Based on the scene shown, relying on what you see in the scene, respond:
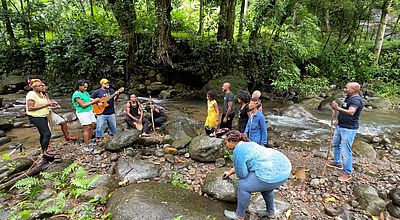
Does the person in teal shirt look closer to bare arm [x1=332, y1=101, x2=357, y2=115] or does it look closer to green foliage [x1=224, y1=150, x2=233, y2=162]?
green foliage [x1=224, y1=150, x2=233, y2=162]

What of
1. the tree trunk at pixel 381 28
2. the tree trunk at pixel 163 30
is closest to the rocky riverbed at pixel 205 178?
the tree trunk at pixel 163 30

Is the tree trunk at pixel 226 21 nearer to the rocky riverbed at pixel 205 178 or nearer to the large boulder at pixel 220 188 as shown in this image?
the rocky riverbed at pixel 205 178

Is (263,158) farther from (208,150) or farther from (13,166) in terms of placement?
(13,166)

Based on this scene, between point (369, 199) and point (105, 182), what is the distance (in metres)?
4.80

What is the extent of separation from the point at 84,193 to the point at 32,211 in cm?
78

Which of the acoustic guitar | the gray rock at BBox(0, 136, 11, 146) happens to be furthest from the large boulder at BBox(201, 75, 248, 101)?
the gray rock at BBox(0, 136, 11, 146)

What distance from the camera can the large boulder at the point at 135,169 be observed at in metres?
5.41

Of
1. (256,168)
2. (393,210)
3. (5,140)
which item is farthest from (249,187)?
(5,140)

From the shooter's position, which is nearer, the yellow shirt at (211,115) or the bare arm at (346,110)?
the bare arm at (346,110)

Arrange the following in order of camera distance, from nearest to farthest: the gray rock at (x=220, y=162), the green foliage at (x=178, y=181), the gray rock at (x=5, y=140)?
the green foliage at (x=178, y=181)
the gray rock at (x=220, y=162)
the gray rock at (x=5, y=140)

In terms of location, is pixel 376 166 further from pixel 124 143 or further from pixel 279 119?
pixel 124 143

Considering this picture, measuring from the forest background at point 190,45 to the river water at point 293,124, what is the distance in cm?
260

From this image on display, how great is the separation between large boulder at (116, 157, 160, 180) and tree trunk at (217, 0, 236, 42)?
35.0 feet

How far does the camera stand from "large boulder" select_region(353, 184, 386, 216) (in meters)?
4.60
